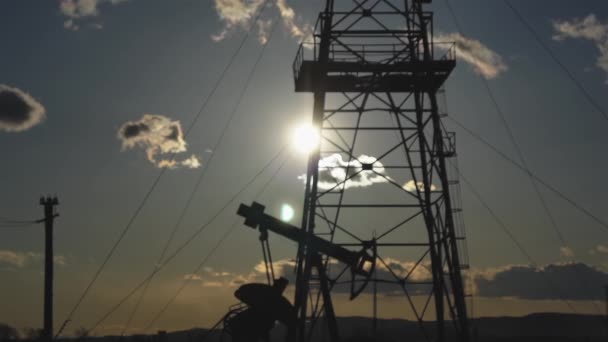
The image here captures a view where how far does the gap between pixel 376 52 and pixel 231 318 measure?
10083 mm

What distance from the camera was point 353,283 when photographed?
25453mm

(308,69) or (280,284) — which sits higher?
(308,69)

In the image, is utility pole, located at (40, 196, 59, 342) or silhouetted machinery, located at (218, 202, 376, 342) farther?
utility pole, located at (40, 196, 59, 342)

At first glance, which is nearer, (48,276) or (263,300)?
(263,300)

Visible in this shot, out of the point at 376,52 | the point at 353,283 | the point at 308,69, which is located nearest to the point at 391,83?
the point at 376,52

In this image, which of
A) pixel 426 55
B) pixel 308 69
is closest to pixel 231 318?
pixel 308 69

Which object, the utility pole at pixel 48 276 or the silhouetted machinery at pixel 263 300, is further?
the utility pole at pixel 48 276

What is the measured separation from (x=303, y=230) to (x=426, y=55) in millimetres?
7210

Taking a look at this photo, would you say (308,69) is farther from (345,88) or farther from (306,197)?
(306,197)

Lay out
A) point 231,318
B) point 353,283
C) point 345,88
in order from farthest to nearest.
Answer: point 345,88 → point 353,283 → point 231,318

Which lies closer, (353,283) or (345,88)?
Answer: (353,283)

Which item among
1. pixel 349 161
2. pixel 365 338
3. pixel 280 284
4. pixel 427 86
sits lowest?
pixel 365 338

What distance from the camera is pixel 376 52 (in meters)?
26.6

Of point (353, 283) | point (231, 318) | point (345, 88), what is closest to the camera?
point (231, 318)
